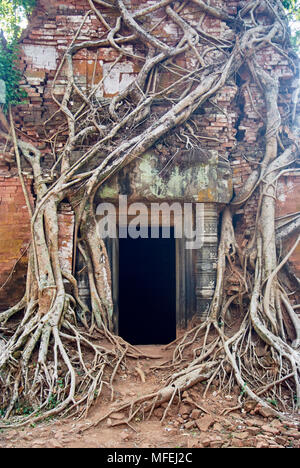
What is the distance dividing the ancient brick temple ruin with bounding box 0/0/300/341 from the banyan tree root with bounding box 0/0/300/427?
10 cm

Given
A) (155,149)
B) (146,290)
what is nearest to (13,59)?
(155,149)

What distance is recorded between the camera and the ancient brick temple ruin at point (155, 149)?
5.24 meters

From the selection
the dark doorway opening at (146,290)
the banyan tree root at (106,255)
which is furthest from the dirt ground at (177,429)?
the dark doorway opening at (146,290)

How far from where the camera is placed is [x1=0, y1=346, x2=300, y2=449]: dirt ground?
3.33 meters

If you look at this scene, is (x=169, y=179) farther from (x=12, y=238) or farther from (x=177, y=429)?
(x=177, y=429)

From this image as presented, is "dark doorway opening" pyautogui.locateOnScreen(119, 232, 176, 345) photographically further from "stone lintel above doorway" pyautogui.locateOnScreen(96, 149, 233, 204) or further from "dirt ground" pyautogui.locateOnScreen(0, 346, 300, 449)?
"dirt ground" pyautogui.locateOnScreen(0, 346, 300, 449)

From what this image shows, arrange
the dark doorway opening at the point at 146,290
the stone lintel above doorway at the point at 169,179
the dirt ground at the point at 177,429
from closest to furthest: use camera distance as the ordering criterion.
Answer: the dirt ground at the point at 177,429 → the stone lintel above doorway at the point at 169,179 → the dark doorway opening at the point at 146,290

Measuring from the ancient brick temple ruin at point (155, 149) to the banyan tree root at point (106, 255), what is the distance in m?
0.10

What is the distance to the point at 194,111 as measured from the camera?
18.5ft

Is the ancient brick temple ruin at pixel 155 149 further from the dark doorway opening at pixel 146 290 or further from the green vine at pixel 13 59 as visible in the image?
the dark doorway opening at pixel 146 290

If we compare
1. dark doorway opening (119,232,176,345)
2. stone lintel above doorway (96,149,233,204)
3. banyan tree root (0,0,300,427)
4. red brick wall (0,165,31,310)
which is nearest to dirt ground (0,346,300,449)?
banyan tree root (0,0,300,427)

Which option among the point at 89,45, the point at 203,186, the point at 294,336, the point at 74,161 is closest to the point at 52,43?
the point at 89,45

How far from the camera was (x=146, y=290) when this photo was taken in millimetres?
8516

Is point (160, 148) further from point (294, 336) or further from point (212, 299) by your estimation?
point (294, 336)
